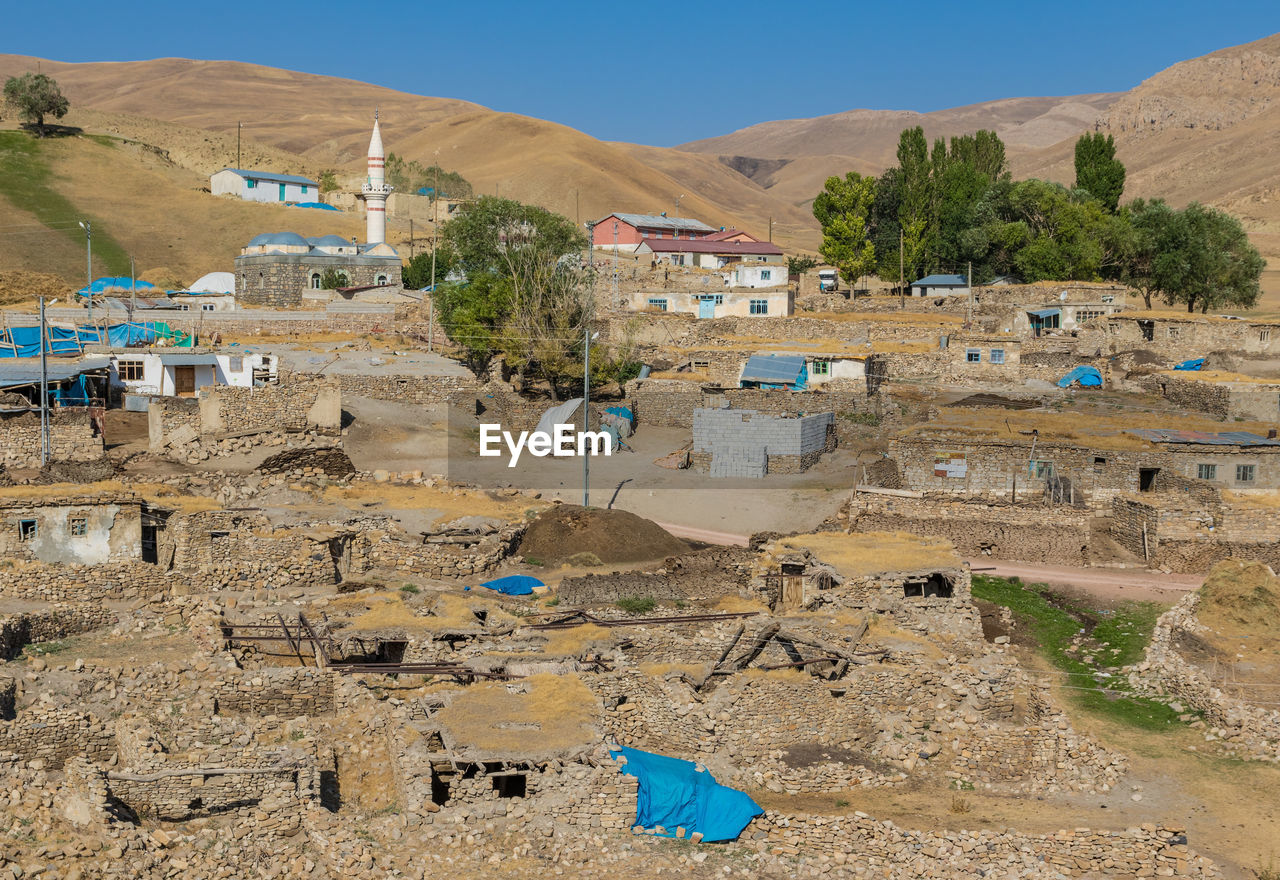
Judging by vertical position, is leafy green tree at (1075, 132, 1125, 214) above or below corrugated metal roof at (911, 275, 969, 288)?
above

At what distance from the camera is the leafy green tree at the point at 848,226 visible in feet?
226

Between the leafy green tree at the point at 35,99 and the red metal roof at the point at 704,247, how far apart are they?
195ft

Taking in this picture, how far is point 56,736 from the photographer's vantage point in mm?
16859

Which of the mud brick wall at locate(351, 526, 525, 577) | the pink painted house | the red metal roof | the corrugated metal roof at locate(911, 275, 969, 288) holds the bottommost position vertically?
the mud brick wall at locate(351, 526, 525, 577)

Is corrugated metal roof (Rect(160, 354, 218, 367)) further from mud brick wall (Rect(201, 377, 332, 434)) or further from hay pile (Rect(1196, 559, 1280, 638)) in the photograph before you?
hay pile (Rect(1196, 559, 1280, 638))

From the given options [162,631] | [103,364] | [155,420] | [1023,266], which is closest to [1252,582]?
[162,631]

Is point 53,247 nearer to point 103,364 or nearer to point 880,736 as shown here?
point 103,364

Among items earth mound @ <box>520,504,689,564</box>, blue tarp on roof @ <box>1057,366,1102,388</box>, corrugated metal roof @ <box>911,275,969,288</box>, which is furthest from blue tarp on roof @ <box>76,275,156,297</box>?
blue tarp on roof @ <box>1057,366,1102,388</box>

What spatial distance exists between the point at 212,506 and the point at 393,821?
44.3 feet

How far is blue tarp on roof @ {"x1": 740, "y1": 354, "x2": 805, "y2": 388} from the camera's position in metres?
46.1

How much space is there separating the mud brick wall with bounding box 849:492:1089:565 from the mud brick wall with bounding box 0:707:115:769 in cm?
1807

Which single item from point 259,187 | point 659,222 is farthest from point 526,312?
point 259,187

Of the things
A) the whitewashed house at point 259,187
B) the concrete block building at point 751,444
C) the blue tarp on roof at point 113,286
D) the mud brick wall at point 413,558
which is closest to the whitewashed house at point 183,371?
the concrete block building at point 751,444

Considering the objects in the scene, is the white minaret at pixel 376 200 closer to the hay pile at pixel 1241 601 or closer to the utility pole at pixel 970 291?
the utility pole at pixel 970 291
